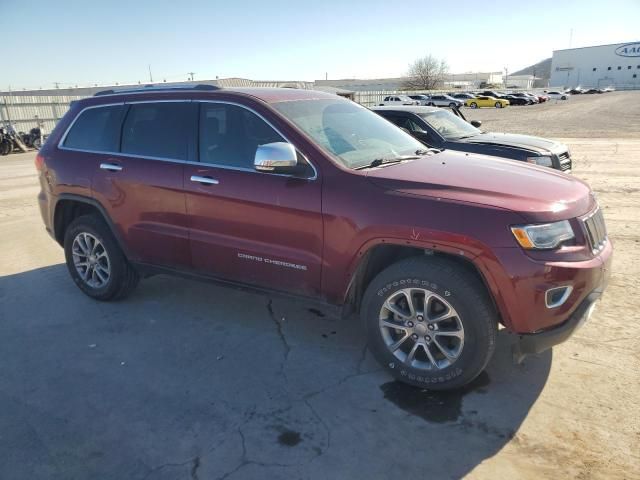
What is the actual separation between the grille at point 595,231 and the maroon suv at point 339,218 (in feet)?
0.05

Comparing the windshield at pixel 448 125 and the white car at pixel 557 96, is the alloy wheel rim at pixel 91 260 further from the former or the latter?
the white car at pixel 557 96

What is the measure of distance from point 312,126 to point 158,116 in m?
1.42

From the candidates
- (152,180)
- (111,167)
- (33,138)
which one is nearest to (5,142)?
(33,138)

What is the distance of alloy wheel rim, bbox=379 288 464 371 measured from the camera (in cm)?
308

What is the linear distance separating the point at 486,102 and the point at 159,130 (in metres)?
50.7

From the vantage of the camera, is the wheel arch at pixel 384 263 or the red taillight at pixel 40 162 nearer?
the wheel arch at pixel 384 263

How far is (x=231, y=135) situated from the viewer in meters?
3.82

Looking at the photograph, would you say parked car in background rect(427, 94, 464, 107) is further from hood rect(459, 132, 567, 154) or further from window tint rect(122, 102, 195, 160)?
window tint rect(122, 102, 195, 160)

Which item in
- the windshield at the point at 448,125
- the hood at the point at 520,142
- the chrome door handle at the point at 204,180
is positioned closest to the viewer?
the chrome door handle at the point at 204,180

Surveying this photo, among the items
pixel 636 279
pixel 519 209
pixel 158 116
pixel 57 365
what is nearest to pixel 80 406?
pixel 57 365

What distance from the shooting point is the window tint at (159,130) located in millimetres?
3998

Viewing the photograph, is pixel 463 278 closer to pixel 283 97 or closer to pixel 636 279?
pixel 283 97

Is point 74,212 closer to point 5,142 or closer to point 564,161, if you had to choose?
point 564,161

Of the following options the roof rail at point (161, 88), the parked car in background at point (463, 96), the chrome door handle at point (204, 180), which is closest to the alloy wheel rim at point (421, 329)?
the chrome door handle at point (204, 180)
